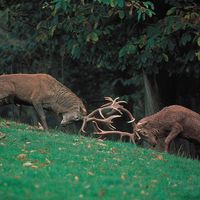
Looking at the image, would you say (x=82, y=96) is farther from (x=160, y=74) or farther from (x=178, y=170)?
(x=178, y=170)

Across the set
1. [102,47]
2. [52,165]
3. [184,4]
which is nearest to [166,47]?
[184,4]

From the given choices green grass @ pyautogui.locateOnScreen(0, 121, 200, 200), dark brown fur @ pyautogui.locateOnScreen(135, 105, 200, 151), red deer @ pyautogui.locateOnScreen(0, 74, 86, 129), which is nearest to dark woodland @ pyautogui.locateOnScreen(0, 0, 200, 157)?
dark brown fur @ pyautogui.locateOnScreen(135, 105, 200, 151)

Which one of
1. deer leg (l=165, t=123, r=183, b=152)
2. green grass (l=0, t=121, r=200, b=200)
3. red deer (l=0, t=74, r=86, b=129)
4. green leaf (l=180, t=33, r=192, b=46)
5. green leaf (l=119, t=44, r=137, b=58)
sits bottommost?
deer leg (l=165, t=123, r=183, b=152)

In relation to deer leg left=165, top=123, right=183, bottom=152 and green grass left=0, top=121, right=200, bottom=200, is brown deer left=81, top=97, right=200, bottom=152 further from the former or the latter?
green grass left=0, top=121, right=200, bottom=200

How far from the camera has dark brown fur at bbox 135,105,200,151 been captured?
55.9ft

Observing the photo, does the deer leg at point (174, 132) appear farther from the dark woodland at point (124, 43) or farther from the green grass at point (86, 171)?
the green grass at point (86, 171)

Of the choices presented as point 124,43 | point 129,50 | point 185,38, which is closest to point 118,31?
point 124,43

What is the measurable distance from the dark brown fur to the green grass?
247 centimetres

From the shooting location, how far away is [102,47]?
20219 millimetres

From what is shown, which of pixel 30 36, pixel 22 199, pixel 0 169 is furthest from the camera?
pixel 30 36

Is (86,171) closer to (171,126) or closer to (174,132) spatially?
(174,132)

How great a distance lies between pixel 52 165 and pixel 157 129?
21.5 feet

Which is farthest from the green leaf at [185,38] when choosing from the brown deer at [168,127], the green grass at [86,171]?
the green grass at [86,171]

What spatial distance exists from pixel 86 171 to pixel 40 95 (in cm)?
747
